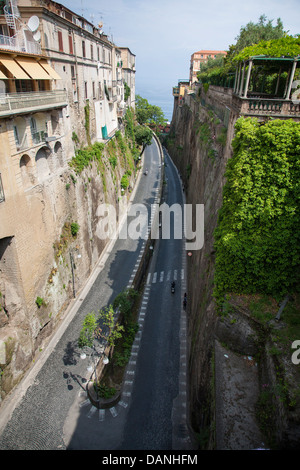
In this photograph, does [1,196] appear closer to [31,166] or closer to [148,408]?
[31,166]

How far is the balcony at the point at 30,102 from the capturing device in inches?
544

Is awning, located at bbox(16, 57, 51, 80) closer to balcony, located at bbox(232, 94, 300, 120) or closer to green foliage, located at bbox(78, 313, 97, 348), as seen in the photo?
balcony, located at bbox(232, 94, 300, 120)

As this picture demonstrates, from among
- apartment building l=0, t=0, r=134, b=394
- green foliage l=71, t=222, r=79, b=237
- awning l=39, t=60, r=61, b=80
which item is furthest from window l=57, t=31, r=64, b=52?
green foliage l=71, t=222, r=79, b=237

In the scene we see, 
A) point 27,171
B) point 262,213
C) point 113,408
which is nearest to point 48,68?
point 27,171

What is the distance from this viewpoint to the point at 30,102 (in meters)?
15.9

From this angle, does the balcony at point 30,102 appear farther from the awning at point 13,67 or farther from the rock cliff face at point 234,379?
the rock cliff face at point 234,379

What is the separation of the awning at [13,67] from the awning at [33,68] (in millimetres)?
479

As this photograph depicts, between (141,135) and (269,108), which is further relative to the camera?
(141,135)

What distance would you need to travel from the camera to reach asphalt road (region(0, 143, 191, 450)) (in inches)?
559

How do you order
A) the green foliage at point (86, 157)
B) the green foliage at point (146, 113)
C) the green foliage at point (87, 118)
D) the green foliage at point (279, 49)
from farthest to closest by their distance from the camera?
the green foliage at point (146, 113) → the green foliage at point (87, 118) → the green foliage at point (86, 157) → the green foliage at point (279, 49)

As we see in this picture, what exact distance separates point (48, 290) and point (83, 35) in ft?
70.3

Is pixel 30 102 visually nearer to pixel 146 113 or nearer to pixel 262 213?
pixel 262 213

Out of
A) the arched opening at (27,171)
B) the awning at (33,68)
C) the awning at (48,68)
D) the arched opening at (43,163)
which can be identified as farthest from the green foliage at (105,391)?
the awning at (48,68)

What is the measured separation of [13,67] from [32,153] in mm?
4266
